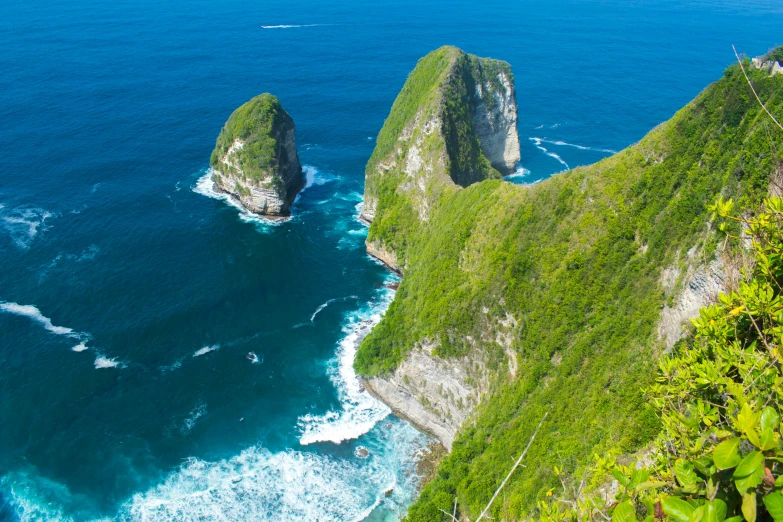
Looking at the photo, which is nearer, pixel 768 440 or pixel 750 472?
pixel 750 472

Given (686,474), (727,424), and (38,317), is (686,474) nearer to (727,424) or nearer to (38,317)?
(727,424)

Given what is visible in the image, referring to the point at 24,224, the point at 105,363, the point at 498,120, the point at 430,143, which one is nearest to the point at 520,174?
the point at 498,120

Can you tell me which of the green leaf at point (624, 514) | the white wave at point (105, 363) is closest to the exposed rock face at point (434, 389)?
the white wave at point (105, 363)

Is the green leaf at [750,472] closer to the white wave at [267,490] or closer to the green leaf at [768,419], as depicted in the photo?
the green leaf at [768,419]

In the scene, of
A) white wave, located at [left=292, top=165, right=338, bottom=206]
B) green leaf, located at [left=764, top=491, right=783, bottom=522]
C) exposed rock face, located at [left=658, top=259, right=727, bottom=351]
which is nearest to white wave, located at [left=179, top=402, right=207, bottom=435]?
exposed rock face, located at [left=658, top=259, right=727, bottom=351]

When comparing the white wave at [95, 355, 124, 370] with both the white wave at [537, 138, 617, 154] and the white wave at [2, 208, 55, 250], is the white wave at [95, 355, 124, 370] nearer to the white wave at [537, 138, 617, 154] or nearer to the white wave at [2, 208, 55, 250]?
the white wave at [2, 208, 55, 250]

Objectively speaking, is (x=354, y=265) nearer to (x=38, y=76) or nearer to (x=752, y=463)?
(x=752, y=463)

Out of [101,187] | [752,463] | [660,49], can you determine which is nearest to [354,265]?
[101,187]
